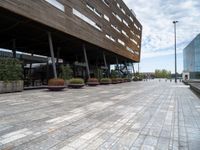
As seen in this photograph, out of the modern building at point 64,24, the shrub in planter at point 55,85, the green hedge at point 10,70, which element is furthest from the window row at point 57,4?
the shrub in planter at point 55,85

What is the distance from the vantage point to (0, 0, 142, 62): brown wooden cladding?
17500 mm

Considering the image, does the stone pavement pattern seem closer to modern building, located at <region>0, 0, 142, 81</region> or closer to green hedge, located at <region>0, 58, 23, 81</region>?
green hedge, located at <region>0, 58, 23, 81</region>

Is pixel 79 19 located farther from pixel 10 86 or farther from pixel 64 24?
pixel 10 86

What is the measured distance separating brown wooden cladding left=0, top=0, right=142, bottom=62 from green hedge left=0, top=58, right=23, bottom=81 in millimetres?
4421

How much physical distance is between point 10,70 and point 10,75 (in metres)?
0.42

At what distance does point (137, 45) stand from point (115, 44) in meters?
23.4

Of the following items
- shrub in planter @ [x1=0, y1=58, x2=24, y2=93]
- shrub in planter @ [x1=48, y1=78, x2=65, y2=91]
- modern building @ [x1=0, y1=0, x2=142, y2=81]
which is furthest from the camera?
modern building @ [x1=0, y1=0, x2=142, y2=81]

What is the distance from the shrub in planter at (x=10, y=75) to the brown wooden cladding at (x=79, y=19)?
178 inches

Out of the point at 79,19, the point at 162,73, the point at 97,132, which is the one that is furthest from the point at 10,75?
the point at 162,73

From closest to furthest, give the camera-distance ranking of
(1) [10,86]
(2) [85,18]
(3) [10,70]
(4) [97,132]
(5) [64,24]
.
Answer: (4) [97,132], (1) [10,86], (3) [10,70], (5) [64,24], (2) [85,18]

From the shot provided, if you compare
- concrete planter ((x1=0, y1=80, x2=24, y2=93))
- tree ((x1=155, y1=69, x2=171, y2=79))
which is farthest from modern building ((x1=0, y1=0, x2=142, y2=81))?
tree ((x1=155, y1=69, x2=171, y2=79))

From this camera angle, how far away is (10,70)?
15.5 m

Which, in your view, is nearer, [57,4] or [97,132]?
[97,132]

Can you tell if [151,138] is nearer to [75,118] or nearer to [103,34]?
[75,118]
